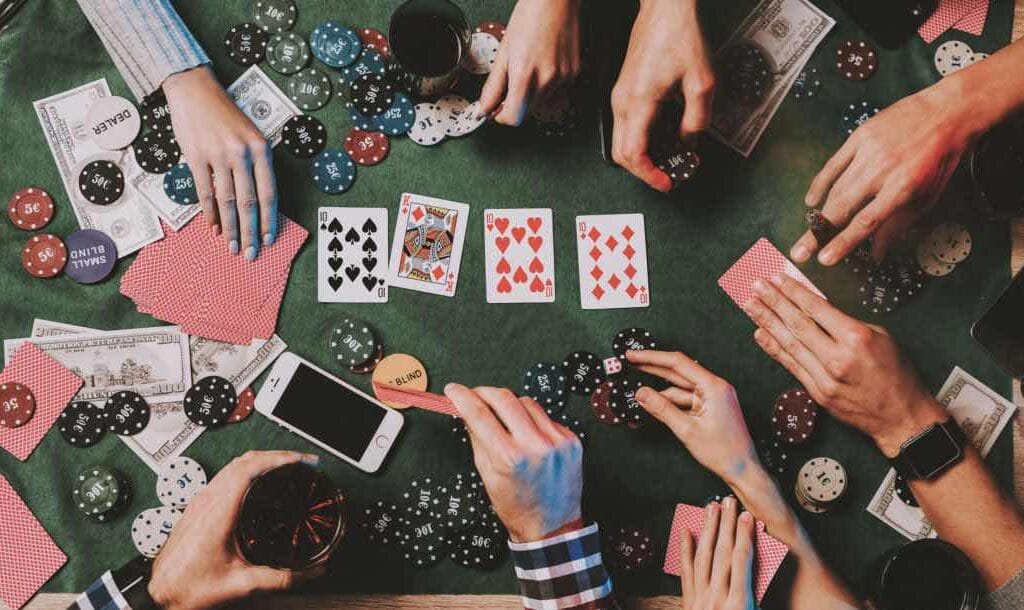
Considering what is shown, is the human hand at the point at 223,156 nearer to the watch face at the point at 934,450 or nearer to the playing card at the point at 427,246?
the playing card at the point at 427,246

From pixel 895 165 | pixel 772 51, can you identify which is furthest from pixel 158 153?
pixel 895 165

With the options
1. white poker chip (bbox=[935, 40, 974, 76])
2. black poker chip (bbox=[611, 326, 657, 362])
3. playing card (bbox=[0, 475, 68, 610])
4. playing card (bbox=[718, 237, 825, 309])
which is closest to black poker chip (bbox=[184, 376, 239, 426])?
playing card (bbox=[0, 475, 68, 610])

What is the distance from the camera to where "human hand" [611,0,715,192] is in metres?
2.04

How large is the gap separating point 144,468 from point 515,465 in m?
1.14

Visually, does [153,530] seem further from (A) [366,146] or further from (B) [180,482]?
(A) [366,146]

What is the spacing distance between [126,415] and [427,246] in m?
1.02

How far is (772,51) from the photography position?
233 cm

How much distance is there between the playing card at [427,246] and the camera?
2.23 metres

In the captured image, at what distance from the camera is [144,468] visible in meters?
2.16

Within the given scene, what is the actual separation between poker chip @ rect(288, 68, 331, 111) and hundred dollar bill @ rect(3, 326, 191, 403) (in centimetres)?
78

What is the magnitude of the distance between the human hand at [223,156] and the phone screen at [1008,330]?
219 centimetres

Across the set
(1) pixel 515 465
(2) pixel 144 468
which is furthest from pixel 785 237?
(2) pixel 144 468

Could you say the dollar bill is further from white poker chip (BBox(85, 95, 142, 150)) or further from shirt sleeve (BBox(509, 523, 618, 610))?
white poker chip (BBox(85, 95, 142, 150))

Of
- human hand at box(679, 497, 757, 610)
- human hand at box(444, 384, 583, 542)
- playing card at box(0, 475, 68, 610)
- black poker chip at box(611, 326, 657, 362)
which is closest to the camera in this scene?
human hand at box(444, 384, 583, 542)
